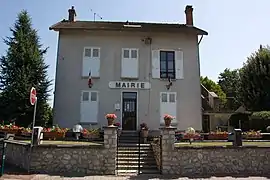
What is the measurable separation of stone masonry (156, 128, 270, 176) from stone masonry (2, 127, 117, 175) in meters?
2.03

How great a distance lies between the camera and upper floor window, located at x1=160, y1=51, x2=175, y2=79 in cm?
1789

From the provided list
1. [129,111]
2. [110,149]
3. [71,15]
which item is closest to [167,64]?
[129,111]

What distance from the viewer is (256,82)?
77.4 feet

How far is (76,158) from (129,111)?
7.13 metres

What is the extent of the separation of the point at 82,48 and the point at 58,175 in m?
9.79

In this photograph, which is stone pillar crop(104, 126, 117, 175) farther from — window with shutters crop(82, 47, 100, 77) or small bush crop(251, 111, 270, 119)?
small bush crop(251, 111, 270, 119)

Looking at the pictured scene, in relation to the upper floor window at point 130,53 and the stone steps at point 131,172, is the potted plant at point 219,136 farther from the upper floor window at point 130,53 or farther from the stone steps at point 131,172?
the upper floor window at point 130,53

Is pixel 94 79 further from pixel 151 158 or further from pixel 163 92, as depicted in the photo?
pixel 151 158

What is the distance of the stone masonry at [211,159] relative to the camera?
10.6 m

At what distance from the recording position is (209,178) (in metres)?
9.89

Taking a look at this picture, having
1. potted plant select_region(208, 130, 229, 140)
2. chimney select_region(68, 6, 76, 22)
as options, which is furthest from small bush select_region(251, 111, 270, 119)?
chimney select_region(68, 6, 76, 22)

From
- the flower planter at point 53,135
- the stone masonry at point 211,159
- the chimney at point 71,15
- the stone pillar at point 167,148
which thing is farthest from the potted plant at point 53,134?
the chimney at point 71,15

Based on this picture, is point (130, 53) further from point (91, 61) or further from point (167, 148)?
point (167, 148)

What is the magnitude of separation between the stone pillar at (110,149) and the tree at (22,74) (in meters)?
9.68
